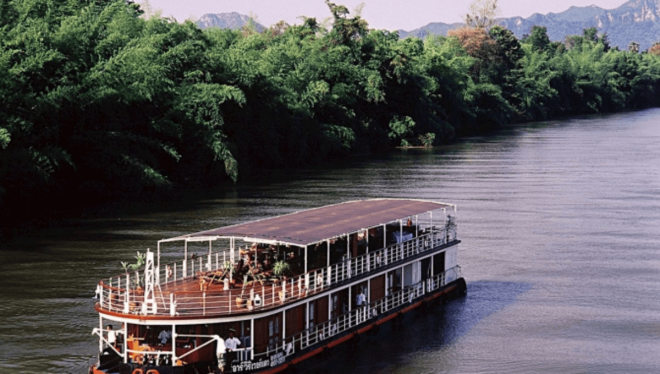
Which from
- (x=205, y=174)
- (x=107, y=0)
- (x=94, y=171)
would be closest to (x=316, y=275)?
(x=94, y=171)

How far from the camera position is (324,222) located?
28.8m

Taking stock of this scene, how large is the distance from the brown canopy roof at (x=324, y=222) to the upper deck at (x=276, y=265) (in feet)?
0.09

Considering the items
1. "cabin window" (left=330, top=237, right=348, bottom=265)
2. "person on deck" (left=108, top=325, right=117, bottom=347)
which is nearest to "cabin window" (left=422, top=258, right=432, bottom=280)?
"cabin window" (left=330, top=237, right=348, bottom=265)

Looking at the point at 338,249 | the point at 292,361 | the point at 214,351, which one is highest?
the point at 338,249

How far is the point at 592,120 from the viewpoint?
13888cm

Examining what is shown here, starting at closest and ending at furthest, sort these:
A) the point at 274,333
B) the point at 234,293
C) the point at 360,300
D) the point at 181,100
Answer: the point at 274,333 → the point at 234,293 → the point at 360,300 → the point at 181,100

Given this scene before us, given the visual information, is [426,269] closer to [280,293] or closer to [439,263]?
[439,263]

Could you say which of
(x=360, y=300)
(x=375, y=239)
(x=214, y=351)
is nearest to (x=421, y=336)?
(x=360, y=300)

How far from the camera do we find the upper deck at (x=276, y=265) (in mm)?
22938

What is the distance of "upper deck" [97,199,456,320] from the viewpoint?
22.9 meters

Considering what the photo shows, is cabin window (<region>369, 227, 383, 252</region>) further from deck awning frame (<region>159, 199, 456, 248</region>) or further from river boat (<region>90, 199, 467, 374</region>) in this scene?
deck awning frame (<region>159, 199, 456, 248</region>)

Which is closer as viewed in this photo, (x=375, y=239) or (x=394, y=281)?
(x=375, y=239)

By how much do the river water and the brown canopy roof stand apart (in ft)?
11.0

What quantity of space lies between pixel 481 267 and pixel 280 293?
52.6ft
